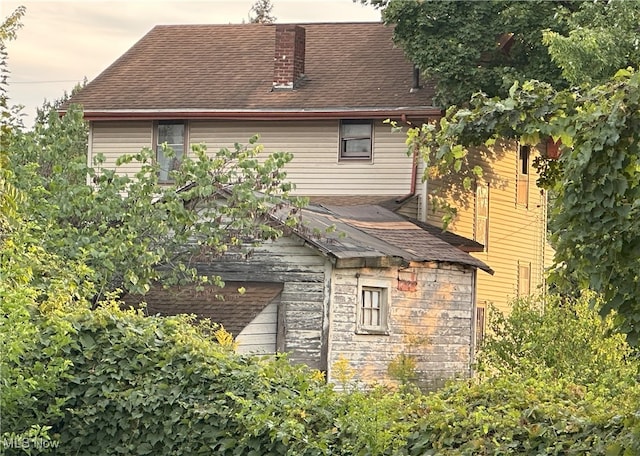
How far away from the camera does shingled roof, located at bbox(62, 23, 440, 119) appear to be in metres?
30.0

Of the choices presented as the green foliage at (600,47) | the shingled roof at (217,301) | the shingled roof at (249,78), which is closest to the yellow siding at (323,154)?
the shingled roof at (249,78)

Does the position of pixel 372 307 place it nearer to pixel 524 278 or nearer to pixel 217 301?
pixel 217 301

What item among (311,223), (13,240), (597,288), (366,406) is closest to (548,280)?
(597,288)

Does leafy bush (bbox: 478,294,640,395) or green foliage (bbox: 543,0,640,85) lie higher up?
green foliage (bbox: 543,0,640,85)

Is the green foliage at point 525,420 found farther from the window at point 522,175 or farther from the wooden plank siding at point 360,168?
the window at point 522,175

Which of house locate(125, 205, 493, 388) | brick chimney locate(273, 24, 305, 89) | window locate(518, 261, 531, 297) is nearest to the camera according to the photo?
house locate(125, 205, 493, 388)

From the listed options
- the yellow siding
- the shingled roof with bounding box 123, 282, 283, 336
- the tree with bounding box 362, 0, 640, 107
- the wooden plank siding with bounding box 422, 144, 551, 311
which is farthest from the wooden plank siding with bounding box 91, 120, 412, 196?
the shingled roof with bounding box 123, 282, 283, 336

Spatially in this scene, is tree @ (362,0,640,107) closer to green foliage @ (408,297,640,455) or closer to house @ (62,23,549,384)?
house @ (62,23,549,384)

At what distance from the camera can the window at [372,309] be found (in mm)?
21578

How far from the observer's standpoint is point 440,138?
806 centimetres

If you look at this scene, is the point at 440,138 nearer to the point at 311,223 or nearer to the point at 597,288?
the point at 597,288

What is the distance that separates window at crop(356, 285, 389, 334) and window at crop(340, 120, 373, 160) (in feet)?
26.4

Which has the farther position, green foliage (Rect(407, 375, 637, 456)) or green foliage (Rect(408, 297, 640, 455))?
green foliage (Rect(407, 375, 637, 456))

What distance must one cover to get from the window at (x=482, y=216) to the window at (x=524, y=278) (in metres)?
2.22
